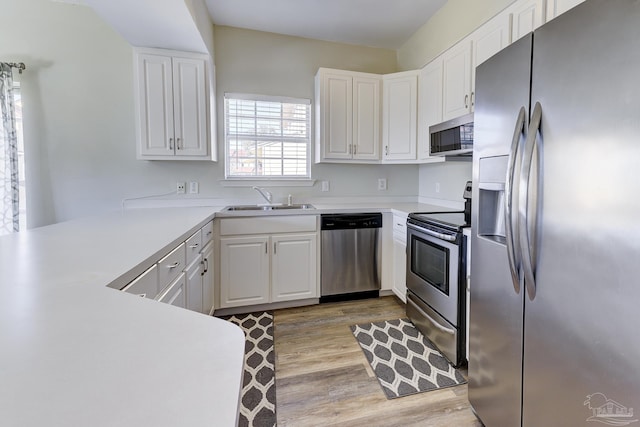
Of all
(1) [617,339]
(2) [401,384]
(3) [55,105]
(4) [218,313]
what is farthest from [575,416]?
(3) [55,105]

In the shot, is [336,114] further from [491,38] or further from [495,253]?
[495,253]

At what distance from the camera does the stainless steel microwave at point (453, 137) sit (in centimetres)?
191

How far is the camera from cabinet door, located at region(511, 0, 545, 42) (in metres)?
1.54

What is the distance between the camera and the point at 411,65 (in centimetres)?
315

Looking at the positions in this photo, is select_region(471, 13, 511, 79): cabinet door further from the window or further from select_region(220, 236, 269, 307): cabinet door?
select_region(220, 236, 269, 307): cabinet door

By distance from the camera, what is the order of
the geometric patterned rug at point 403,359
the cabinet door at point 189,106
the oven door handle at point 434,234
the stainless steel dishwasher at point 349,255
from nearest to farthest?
1. the geometric patterned rug at point 403,359
2. the oven door handle at point 434,234
3. the cabinet door at point 189,106
4. the stainless steel dishwasher at point 349,255

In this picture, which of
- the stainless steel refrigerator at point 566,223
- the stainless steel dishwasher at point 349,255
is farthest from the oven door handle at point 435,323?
the stainless steel dishwasher at point 349,255

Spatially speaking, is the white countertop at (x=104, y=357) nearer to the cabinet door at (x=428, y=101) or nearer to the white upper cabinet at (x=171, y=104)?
the white upper cabinet at (x=171, y=104)

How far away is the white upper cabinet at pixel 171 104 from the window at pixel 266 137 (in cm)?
43

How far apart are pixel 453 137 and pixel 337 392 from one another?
1.80 m

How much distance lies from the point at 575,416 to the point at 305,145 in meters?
2.82

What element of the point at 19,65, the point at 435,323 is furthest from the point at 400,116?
the point at 19,65

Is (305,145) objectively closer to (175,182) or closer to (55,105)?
(175,182)

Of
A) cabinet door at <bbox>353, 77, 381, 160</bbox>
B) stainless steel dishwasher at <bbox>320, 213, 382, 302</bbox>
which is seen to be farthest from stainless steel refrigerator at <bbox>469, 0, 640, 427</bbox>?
cabinet door at <bbox>353, 77, 381, 160</bbox>
